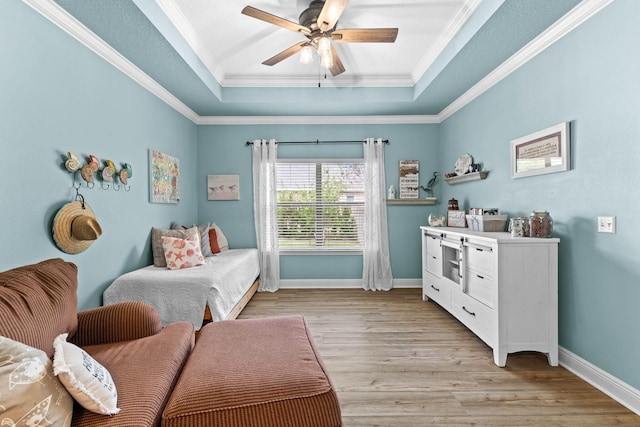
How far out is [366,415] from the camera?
180cm

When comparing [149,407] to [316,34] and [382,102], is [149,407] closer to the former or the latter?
[316,34]

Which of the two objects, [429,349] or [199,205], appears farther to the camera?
[199,205]

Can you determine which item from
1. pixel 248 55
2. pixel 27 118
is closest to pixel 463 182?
pixel 248 55

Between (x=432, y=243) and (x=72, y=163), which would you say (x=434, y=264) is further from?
(x=72, y=163)

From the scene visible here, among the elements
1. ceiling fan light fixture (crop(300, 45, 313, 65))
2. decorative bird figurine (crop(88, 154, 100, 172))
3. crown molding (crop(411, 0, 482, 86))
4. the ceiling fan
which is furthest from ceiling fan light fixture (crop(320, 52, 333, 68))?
decorative bird figurine (crop(88, 154, 100, 172))

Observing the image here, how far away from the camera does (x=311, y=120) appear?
4461 mm

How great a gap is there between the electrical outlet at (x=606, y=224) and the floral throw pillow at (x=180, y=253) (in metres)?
3.32

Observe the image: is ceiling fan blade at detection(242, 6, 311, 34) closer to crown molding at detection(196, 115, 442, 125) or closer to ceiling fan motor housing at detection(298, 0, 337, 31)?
ceiling fan motor housing at detection(298, 0, 337, 31)

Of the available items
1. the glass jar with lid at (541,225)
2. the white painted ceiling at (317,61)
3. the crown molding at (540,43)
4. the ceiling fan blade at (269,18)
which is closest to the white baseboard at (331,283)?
the glass jar with lid at (541,225)

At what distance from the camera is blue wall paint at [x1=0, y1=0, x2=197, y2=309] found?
1785 mm

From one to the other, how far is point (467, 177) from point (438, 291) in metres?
1.38

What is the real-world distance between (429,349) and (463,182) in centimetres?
222

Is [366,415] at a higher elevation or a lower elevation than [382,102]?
lower

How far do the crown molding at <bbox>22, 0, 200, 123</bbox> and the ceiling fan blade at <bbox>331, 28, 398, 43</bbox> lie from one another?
1.84 m
